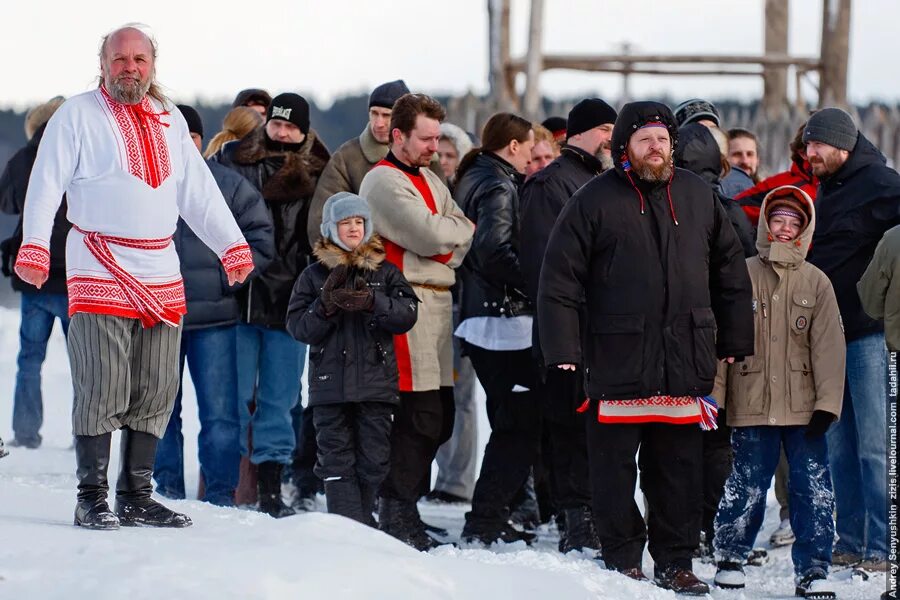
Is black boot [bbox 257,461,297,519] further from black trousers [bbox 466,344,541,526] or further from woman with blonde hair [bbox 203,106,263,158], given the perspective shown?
woman with blonde hair [bbox 203,106,263,158]

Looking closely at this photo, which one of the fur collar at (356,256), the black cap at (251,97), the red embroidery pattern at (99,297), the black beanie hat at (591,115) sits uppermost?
the black cap at (251,97)

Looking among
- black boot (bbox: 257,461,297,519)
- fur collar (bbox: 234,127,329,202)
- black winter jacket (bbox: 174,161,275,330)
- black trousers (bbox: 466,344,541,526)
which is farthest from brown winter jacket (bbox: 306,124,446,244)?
black boot (bbox: 257,461,297,519)

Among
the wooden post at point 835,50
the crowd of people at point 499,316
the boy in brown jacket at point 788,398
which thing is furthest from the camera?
the wooden post at point 835,50

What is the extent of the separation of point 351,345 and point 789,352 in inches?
74.4

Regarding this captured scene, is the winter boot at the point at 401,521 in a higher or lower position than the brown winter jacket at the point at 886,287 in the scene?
lower

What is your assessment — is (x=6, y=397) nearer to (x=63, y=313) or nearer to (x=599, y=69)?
(x=63, y=313)

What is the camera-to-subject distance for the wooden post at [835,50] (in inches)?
584

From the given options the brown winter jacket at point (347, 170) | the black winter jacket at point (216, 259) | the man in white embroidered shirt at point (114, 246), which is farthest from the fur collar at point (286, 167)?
the man in white embroidered shirt at point (114, 246)

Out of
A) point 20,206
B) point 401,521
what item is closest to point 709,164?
point 401,521

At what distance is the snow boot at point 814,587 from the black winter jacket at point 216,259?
116 inches

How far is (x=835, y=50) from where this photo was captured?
14.8m

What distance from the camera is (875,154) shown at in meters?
7.55

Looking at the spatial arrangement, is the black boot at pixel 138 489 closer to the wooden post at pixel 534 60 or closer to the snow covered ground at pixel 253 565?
the snow covered ground at pixel 253 565

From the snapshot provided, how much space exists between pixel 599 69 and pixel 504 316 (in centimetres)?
760
